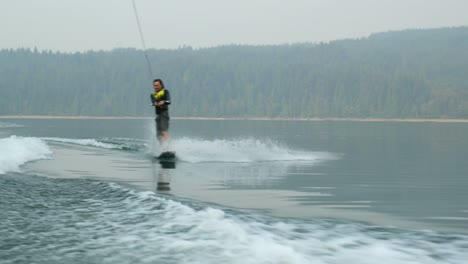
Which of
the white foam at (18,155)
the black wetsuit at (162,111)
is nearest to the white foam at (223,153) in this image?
the black wetsuit at (162,111)

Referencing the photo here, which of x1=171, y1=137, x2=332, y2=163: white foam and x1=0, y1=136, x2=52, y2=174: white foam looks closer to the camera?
x1=0, y1=136, x2=52, y2=174: white foam

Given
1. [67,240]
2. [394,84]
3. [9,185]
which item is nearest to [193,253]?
[67,240]

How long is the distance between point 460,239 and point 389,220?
162 cm

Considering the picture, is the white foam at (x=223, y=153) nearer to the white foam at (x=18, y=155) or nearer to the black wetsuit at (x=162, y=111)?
the black wetsuit at (x=162, y=111)

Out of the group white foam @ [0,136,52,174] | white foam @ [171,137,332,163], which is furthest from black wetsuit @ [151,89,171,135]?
white foam @ [0,136,52,174]

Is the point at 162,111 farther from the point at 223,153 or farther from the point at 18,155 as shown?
the point at 18,155

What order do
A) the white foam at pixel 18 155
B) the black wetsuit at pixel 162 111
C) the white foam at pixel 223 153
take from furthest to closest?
1. the white foam at pixel 223 153
2. the black wetsuit at pixel 162 111
3. the white foam at pixel 18 155

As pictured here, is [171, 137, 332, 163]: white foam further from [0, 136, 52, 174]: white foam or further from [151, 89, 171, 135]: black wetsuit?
[0, 136, 52, 174]: white foam

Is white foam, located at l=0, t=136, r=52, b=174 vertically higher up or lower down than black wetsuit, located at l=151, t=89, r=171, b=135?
lower down

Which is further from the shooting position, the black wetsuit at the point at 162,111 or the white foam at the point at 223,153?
the white foam at the point at 223,153

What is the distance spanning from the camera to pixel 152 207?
8695mm

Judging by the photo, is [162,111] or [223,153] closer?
[162,111]

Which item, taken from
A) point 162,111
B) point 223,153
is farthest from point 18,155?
point 223,153

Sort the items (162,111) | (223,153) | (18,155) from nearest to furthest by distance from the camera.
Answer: (18,155) → (162,111) → (223,153)
